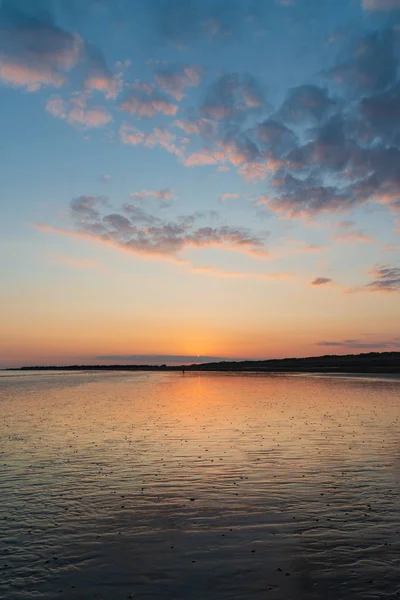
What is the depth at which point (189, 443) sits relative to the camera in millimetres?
26562

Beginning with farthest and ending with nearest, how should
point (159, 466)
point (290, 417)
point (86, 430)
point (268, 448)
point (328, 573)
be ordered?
point (290, 417) → point (86, 430) → point (268, 448) → point (159, 466) → point (328, 573)

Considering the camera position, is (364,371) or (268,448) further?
(364,371)

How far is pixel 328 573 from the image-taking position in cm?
1052

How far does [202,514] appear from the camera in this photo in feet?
48.2

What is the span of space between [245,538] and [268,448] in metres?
12.3

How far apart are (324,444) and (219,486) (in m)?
9.86

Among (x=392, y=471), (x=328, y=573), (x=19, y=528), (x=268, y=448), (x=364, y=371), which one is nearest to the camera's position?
(x=328, y=573)

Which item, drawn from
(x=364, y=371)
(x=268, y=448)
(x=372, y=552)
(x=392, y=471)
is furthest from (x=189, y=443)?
(x=364, y=371)

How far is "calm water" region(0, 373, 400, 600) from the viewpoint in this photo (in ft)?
33.6

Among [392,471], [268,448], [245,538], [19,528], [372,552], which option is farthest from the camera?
[268,448]

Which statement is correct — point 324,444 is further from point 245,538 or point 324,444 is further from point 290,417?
point 245,538

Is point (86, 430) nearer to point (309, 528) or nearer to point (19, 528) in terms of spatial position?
point (19, 528)

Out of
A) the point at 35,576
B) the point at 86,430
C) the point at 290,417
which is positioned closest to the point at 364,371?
the point at 290,417

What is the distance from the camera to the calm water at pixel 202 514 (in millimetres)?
10242
